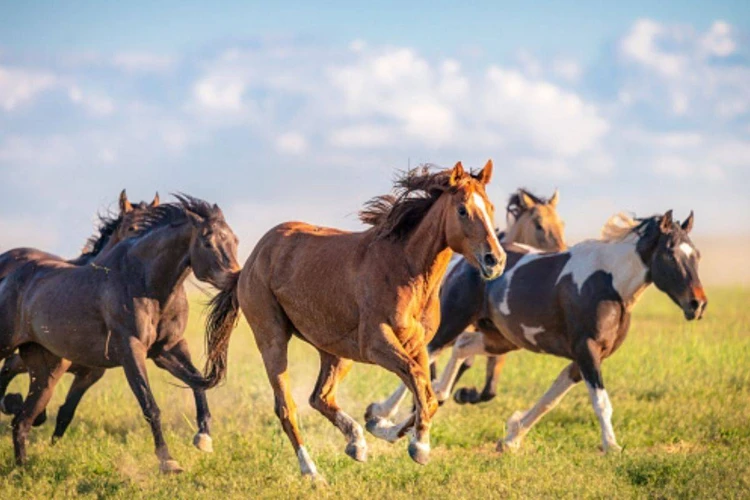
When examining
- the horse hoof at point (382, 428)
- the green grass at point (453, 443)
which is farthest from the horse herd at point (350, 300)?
the green grass at point (453, 443)

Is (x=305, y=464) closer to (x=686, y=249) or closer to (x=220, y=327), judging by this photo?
(x=220, y=327)

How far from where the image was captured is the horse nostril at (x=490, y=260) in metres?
6.92

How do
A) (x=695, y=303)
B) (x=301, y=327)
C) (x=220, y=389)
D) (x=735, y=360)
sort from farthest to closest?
1. (x=735, y=360)
2. (x=220, y=389)
3. (x=695, y=303)
4. (x=301, y=327)

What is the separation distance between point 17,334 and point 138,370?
1.64 metres

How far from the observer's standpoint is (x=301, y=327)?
8102 mm

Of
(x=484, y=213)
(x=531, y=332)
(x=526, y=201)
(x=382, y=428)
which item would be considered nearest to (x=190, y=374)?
(x=382, y=428)

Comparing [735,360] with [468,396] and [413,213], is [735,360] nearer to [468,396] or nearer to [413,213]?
[468,396]

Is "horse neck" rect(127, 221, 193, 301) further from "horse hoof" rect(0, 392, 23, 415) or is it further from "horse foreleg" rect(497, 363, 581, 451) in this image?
"horse foreleg" rect(497, 363, 581, 451)

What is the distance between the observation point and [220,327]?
9.16m

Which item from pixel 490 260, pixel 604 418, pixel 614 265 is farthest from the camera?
pixel 614 265

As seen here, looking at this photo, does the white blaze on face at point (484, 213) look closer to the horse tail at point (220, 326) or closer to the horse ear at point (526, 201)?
the horse tail at point (220, 326)

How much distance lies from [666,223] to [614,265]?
0.61m

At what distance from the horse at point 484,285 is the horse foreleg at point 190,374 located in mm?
1418

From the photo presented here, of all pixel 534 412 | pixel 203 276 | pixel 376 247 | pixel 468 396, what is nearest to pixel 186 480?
pixel 203 276
